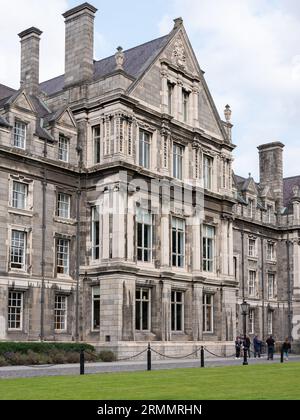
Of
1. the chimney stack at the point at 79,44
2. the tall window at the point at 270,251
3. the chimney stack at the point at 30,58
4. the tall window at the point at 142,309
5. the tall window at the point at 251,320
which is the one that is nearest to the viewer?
the tall window at the point at 142,309

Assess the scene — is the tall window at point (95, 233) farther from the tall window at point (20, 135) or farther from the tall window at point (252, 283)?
the tall window at point (252, 283)

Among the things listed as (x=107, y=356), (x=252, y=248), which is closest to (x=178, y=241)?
(x=107, y=356)

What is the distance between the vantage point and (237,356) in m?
42.5

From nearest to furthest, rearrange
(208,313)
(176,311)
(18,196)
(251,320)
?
(18,196) → (176,311) → (208,313) → (251,320)

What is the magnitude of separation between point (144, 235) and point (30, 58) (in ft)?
44.3

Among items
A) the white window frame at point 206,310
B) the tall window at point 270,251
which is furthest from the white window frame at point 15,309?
the tall window at point 270,251

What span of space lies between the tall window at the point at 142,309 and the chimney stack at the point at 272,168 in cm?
2727

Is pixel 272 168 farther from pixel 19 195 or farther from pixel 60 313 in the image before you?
pixel 19 195

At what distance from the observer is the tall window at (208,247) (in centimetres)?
4494

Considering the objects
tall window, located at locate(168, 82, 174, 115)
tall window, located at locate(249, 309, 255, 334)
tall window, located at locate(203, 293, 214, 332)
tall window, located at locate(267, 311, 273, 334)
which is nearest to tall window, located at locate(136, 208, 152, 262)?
tall window, located at locate(203, 293, 214, 332)

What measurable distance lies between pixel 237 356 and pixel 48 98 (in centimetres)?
2005

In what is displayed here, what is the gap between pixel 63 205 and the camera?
38.8 meters
